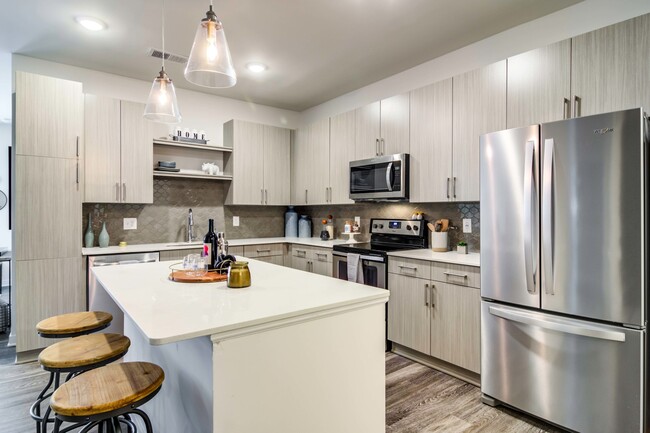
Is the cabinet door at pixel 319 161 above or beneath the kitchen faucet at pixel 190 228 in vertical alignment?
above

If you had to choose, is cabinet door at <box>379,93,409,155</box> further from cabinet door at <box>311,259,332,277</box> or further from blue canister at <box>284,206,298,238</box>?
blue canister at <box>284,206,298,238</box>

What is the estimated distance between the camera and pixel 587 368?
1899 millimetres

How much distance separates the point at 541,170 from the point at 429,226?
1311 mm

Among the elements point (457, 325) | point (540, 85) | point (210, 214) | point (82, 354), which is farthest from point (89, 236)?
point (540, 85)

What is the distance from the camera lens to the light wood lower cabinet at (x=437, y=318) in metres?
2.58

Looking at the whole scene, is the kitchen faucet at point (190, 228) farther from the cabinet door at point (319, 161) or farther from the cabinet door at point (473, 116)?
the cabinet door at point (473, 116)

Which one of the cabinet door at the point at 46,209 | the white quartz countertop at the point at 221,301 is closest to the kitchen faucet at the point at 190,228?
the cabinet door at the point at 46,209

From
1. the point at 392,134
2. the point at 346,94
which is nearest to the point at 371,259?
the point at 392,134

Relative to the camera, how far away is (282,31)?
292 cm

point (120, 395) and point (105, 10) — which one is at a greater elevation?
point (105, 10)

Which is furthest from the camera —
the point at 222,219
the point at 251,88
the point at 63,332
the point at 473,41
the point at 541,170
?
the point at 222,219

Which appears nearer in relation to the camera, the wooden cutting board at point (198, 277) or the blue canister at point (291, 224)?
the wooden cutting board at point (198, 277)

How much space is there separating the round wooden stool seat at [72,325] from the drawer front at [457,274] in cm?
221

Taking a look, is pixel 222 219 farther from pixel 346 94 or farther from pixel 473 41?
pixel 473 41
